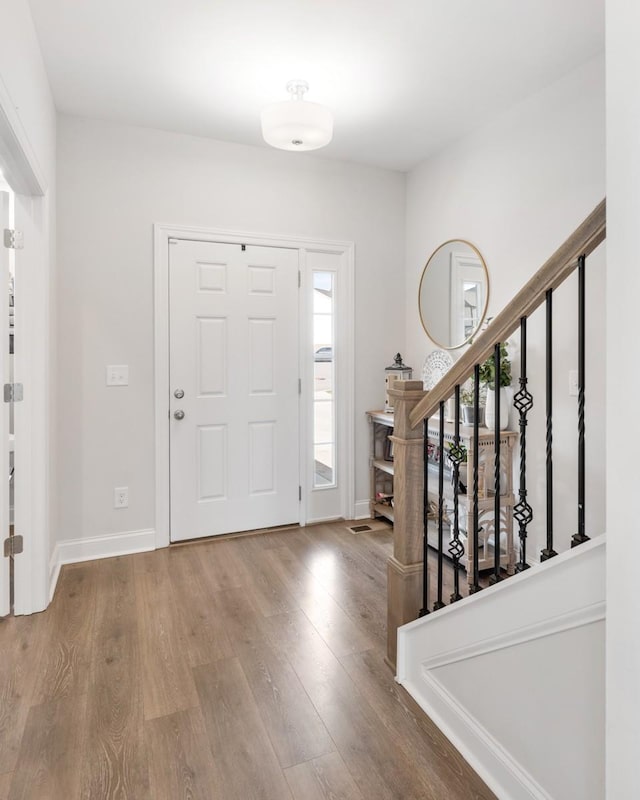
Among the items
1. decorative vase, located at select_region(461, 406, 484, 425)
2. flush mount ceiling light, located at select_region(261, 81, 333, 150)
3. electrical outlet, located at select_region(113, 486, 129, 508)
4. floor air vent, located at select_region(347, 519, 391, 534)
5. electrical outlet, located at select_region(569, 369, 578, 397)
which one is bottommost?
floor air vent, located at select_region(347, 519, 391, 534)

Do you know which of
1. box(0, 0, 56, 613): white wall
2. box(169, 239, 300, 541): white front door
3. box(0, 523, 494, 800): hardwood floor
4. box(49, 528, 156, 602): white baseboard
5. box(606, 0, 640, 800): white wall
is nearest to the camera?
box(606, 0, 640, 800): white wall

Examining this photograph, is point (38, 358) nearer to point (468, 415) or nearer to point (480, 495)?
point (468, 415)

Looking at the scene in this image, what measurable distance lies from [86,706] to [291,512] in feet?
6.47

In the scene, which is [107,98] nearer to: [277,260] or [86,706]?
[277,260]

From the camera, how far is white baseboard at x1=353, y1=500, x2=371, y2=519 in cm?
380

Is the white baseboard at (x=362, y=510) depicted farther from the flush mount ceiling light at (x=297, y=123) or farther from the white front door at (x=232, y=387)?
the flush mount ceiling light at (x=297, y=123)

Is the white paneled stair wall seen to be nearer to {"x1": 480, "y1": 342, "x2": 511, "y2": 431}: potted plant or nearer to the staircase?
the staircase

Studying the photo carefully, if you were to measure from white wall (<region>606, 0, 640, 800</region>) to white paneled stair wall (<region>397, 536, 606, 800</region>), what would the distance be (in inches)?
4.4

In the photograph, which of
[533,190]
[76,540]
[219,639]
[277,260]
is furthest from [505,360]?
[76,540]

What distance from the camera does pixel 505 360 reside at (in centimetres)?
286

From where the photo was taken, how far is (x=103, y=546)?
3111 millimetres

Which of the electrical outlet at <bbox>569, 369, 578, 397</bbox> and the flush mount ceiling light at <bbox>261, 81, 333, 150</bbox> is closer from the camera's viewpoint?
the flush mount ceiling light at <bbox>261, 81, 333, 150</bbox>

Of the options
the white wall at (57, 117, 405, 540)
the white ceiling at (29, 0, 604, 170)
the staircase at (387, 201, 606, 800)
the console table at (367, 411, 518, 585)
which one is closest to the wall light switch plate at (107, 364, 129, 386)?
the white wall at (57, 117, 405, 540)

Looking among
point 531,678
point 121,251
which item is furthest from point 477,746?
point 121,251
